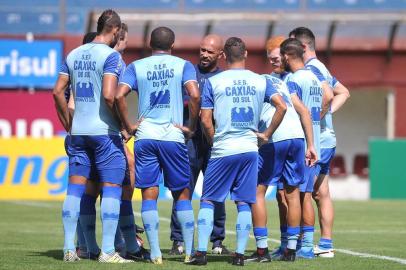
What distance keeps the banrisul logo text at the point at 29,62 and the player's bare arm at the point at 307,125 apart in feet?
56.8

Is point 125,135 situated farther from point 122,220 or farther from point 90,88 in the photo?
point 122,220

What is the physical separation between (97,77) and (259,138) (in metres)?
1.63

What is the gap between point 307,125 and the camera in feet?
34.7

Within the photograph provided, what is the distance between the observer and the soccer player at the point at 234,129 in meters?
9.93

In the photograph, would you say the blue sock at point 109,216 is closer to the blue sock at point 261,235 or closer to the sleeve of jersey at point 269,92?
the blue sock at point 261,235

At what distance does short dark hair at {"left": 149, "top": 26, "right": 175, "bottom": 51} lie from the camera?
10055 millimetres

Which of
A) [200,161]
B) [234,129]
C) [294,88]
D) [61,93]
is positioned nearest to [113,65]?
[61,93]

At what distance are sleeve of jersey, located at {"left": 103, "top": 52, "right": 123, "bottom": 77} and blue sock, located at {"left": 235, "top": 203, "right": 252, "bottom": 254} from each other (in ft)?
5.58

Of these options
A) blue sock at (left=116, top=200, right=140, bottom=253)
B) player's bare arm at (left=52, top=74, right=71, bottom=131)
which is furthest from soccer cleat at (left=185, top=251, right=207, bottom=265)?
player's bare arm at (left=52, top=74, right=71, bottom=131)

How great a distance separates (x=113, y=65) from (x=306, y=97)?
2.07 meters

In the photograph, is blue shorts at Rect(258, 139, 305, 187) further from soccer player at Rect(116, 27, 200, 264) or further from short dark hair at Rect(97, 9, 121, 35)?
short dark hair at Rect(97, 9, 121, 35)

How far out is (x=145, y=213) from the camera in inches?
394

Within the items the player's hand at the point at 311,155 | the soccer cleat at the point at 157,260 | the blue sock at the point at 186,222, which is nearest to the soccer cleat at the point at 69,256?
the soccer cleat at the point at 157,260

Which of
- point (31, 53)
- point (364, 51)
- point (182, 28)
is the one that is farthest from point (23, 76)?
point (364, 51)
